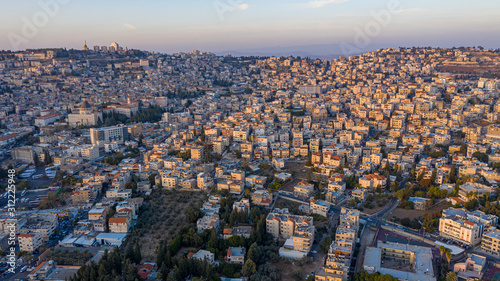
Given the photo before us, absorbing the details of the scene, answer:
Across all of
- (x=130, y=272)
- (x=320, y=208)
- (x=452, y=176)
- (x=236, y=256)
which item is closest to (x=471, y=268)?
(x=320, y=208)

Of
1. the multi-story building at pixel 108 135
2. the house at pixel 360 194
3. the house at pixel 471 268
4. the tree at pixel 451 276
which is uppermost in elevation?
the multi-story building at pixel 108 135

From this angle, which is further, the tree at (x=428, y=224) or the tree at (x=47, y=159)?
the tree at (x=47, y=159)

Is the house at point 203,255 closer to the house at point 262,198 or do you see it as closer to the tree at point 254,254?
the tree at point 254,254

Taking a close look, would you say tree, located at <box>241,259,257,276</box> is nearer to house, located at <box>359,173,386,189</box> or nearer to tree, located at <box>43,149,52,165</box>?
house, located at <box>359,173,386,189</box>

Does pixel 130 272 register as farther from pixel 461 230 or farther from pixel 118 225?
pixel 461 230

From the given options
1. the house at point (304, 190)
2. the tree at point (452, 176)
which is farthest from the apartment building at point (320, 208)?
the tree at point (452, 176)

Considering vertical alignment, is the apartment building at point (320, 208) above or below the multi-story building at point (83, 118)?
below

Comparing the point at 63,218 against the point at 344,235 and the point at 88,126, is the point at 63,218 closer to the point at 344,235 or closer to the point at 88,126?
the point at 344,235

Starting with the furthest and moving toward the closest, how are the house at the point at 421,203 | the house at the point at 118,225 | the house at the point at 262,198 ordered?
the house at the point at 262,198
the house at the point at 421,203
the house at the point at 118,225
